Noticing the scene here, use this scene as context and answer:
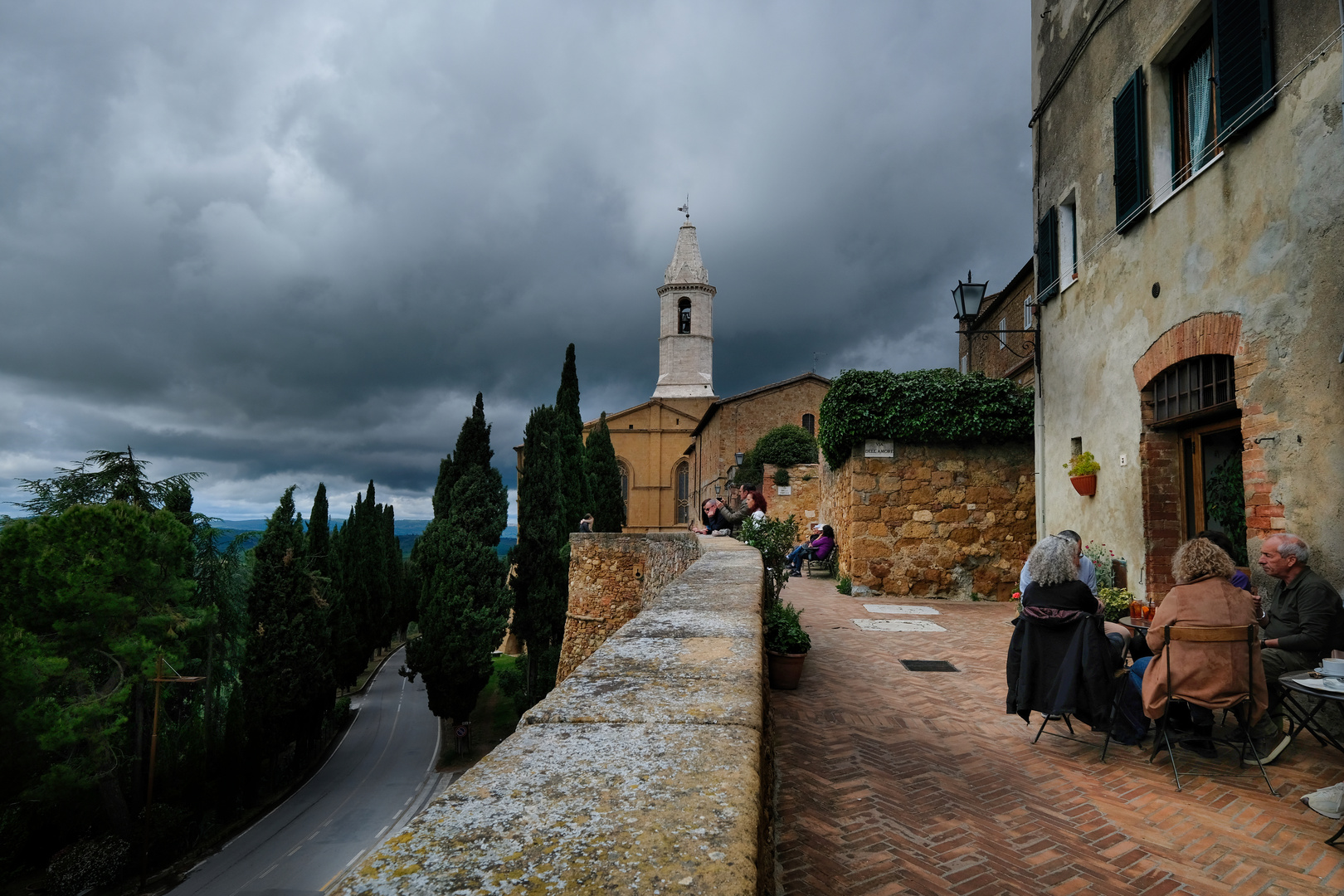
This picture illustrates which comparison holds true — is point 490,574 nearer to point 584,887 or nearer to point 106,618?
point 106,618

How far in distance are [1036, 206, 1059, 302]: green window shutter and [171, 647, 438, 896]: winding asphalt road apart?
1477 cm

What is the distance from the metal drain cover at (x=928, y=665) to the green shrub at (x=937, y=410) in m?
5.23

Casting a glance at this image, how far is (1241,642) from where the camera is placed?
12.6 feet

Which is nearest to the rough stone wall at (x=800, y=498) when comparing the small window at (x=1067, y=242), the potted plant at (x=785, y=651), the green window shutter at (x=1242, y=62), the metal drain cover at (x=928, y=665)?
the small window at (x=1067, y=242)

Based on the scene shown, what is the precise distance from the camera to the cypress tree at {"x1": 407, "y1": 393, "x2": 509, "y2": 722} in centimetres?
2305

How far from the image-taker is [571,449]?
96.5 ft

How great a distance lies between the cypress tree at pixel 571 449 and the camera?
27719mm

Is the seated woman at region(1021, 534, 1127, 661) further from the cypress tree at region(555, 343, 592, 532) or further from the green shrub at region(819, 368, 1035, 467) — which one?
the cypress tree at region(555, 343, 592, 532)

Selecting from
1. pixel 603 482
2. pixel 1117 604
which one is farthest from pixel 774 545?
pixel 603 482

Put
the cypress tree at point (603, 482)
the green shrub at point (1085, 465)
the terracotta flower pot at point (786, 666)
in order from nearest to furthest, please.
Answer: the terracotta flower pot at point (786, 666)
the green shrub at point (1085, 465)
the cypress tree at point (603, 482)

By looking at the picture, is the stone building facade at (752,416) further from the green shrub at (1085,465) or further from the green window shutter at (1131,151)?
the green window shutter at (1131,151)

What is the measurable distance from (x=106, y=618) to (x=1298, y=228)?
80.8 ft

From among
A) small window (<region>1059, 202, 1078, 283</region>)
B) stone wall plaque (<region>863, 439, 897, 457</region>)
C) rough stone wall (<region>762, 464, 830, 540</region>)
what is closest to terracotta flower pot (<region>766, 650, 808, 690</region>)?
small window (<region>1059, 202, 1078, 283</region>)

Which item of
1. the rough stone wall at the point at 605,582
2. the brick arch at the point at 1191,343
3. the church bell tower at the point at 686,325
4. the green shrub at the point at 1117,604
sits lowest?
the rough stone wall at the point at 605,582
